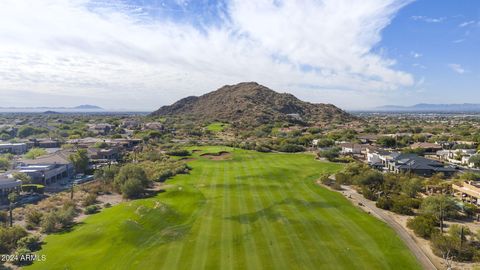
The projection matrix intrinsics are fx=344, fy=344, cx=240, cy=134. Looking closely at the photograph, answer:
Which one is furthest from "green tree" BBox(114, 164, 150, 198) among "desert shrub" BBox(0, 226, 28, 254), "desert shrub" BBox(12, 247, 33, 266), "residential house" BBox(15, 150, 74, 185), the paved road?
the paved road

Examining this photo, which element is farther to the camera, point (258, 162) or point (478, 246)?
point (258, 162)

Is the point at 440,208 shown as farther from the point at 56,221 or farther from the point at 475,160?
the point at 56,221

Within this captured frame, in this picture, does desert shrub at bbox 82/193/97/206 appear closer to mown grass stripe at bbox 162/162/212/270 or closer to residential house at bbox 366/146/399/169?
mown grass stripe at bbox 162/162/212/270

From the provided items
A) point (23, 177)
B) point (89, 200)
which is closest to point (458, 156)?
point (89, 200)

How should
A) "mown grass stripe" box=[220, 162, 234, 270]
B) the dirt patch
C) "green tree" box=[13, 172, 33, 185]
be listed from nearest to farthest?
1. "mown grass stripe" box=[220, 162, 234, 270]
2. "green tree" box=[13, 172, 33, 185]
3. the dirt patch

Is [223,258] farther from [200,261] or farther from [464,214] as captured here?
[464,214]

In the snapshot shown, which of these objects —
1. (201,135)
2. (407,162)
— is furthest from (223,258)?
(201,135)
